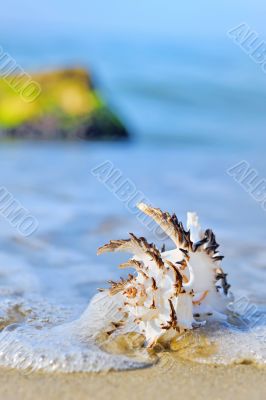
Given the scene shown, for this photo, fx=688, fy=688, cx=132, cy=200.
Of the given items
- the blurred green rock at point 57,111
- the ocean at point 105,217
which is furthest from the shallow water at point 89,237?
the blurred green rock at point 57,111

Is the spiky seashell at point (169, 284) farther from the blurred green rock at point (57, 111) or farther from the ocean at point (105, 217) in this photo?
the blurred green rock at point (57, 111)

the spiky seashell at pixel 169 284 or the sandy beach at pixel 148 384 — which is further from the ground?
the spiky seashell at pixel 169 284

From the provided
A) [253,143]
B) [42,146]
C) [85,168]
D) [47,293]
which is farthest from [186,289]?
[253,143]

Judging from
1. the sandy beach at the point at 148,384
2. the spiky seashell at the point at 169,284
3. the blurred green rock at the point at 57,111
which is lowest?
the sandy beach at the point at 148,384

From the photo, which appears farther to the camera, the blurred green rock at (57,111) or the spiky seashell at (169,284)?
the blurred green rock at (57,111)

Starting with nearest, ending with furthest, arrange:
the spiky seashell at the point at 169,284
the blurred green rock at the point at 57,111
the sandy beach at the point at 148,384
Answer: the sandy beach at the point at 148,384
the spiky seashell at the point at 169,284
the blurred green rock at the point at 57,111

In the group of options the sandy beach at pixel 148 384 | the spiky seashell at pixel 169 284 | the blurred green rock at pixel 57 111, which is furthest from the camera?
the blurred green rock at pixel 57 111

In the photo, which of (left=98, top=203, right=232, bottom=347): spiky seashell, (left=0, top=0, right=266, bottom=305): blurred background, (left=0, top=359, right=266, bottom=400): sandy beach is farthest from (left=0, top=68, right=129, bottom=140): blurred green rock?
(left=0, top=359, right=266, bottom=400): sandy beach

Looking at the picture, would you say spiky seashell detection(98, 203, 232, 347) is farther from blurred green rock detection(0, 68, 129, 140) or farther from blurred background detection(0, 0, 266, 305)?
blurred green rock detection(0, 68, 129, 140)

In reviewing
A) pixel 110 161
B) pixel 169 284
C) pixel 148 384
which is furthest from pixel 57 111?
pixel 148 384
